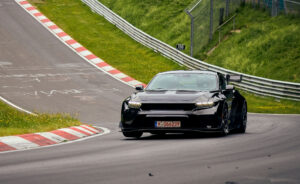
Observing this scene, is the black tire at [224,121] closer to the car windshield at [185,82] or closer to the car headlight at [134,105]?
the car windshield at [185,82]

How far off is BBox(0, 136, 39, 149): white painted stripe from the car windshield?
297 cm

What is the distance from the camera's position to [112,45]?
40.8m

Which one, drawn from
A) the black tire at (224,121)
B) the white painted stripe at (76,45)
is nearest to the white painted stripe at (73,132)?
the black tire at (224,121)

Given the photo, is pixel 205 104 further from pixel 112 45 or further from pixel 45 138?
pixel 112 45

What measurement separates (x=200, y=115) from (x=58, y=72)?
70.3 feet

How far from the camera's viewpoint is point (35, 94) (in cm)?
2675

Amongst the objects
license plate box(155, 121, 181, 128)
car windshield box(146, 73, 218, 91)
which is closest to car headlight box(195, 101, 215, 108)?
license plate box(155, 121, 181, 128)

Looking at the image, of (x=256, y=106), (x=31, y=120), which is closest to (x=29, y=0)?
(x=256, y=106)

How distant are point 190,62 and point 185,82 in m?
20.2

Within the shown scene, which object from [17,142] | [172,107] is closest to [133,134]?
[172,107]

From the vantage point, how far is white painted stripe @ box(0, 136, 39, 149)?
37.3ft

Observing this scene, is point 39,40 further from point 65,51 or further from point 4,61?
point 4,61

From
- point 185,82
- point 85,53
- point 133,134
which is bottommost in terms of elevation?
point 133,134

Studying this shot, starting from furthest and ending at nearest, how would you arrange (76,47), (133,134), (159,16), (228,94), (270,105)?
1. (159,16)
2. (76,47)
3. (270,105)
4. (228,94)
5. (133,134)
